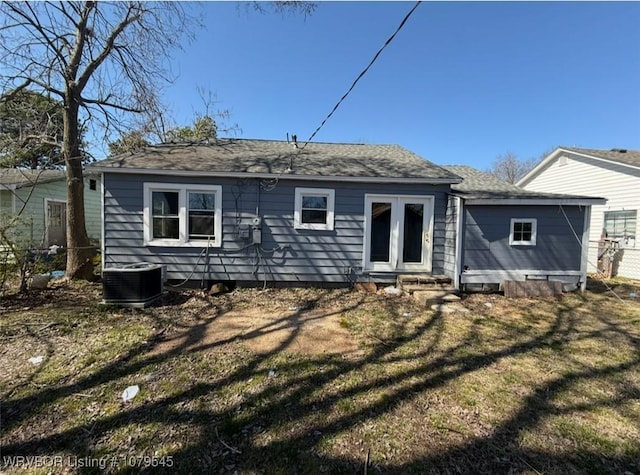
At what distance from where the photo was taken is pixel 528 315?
5.71 m

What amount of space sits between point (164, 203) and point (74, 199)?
Answer: 8.64ft

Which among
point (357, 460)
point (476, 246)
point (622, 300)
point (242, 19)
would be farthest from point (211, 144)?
point (622, 300)

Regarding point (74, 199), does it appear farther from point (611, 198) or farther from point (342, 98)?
point (611, 198)

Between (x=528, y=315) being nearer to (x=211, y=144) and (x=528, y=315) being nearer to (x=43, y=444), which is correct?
(x=43, y=444)

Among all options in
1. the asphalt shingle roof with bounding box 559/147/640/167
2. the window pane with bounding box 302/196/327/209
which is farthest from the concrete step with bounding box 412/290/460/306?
the asphalt shingle roof with bounding box 559/147/640/167

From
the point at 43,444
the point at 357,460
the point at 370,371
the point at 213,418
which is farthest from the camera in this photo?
the point at 370,371

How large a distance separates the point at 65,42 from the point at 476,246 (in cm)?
1088

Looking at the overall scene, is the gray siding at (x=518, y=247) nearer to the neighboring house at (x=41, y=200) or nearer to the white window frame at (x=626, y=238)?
the white window frame at (x=626, y=238)

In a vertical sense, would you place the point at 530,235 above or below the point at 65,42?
below

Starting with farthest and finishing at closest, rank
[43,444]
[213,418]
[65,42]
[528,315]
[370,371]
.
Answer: [65,42] → [528,315] → [370,371] → [213,418] → [43,444]

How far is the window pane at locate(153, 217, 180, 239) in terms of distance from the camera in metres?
6.86

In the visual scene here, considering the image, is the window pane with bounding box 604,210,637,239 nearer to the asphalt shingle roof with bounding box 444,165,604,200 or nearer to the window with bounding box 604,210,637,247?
the window with bounding box 604,210,637,247

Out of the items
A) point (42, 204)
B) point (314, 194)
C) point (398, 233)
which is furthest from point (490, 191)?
point (42, 204)

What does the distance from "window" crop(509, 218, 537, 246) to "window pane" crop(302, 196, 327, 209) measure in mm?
4387
